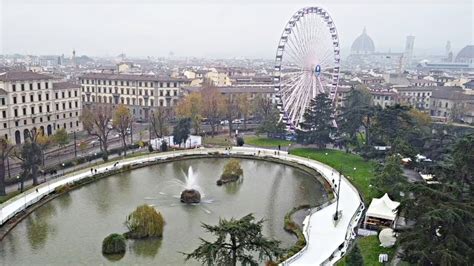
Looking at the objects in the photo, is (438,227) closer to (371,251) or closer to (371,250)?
(371,251)

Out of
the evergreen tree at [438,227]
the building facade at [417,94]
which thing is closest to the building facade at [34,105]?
the evergreen tree at [438,227]

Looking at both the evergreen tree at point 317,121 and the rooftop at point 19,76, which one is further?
the rooftop at point 19,76

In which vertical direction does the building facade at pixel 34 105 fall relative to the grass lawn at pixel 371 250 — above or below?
above

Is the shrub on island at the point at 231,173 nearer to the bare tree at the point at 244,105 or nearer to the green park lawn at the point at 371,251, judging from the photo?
the green park lawn at the point at 371,251

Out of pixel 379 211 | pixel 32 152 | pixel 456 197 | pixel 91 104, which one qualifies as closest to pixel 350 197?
pixel 379 211

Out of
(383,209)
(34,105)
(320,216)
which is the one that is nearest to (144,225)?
(320,216)

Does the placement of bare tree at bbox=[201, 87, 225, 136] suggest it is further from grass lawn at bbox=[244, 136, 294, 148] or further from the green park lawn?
the green park lawn
